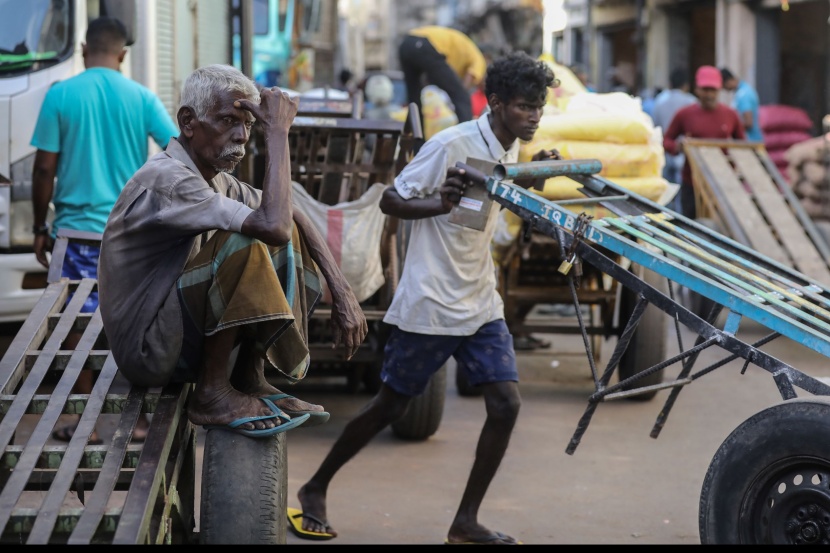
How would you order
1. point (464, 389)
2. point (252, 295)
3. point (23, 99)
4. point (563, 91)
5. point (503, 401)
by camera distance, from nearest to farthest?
1. point (252, 295)
2. point (503, 401)
3. point (23, 99)
4. point (464, 389)
5. point (563, 91)

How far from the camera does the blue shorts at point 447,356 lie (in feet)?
14.6

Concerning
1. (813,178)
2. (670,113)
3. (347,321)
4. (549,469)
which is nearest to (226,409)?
(347,321)

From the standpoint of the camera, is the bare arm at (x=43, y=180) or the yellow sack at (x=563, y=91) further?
the yellow sack at (x=563, y=91)

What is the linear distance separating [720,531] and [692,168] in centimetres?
631

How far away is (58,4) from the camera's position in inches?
252

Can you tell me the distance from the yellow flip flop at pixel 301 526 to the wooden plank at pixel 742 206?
16.5 feet

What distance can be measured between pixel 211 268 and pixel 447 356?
1497 millimetres

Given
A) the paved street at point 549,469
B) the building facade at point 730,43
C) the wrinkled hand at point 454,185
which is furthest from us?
the building facade at point 730,43

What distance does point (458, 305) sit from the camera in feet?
14.7

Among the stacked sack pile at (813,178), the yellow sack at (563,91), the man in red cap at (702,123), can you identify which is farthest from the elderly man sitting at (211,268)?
the stacked sack pile at (813,178)

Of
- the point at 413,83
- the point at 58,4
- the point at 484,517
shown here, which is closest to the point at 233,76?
the point at 484,517

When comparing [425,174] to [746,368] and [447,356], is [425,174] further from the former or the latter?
[746,368]

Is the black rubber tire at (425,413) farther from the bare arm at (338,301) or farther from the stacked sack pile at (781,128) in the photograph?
the stacked sack pile at (781,128)

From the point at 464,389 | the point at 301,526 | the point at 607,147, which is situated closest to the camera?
the point at 301,526
